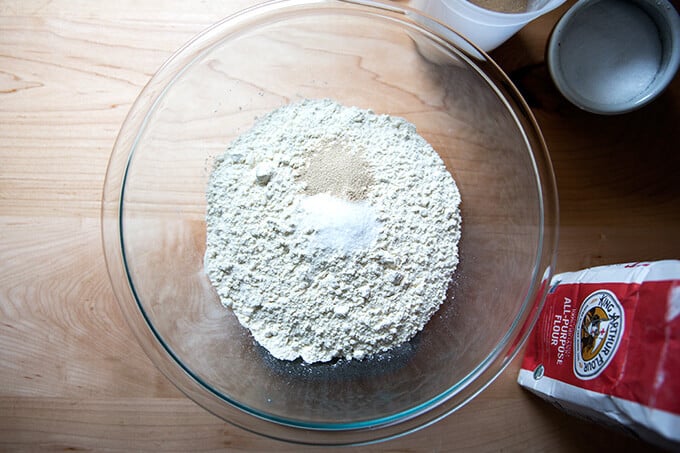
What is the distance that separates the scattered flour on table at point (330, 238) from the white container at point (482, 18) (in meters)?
0.22

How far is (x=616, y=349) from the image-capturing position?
621 millimetres

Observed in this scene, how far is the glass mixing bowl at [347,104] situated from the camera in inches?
28.8

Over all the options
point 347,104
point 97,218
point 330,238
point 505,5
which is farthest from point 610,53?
point 97,218

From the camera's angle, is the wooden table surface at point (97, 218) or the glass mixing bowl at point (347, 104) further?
the wooden table surface at point (97, 218)

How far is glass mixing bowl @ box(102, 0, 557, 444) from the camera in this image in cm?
73

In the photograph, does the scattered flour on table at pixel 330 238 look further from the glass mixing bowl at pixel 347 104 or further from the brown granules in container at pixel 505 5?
the brown granules in container at pixel 505 5

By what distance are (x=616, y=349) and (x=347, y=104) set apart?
0.56 meters

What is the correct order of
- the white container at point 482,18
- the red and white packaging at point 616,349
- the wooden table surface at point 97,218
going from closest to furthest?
1. the red and white packaging at point 616,349
2. the white container at point 482,18
3. the wooden table surface at point 97,218

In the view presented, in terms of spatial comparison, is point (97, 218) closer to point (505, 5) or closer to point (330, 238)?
point (330, 238)

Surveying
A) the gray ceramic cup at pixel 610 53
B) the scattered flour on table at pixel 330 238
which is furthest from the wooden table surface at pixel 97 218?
the scattered flour on table at pixel 330 238

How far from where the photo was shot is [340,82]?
83 cm

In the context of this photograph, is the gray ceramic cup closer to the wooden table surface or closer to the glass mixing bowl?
the wooden table surface

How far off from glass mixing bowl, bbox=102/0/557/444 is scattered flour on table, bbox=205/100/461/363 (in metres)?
0.05

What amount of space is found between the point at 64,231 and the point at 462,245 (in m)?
0.70
